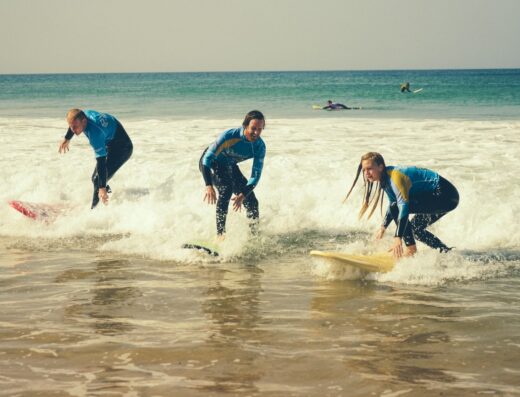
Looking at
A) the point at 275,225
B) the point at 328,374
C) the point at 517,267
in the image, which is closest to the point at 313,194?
the point at 275,225

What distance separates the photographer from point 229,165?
7.79 meters

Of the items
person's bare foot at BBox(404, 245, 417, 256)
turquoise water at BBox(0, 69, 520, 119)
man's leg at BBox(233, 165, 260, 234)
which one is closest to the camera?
person's bare foot at BBox(404, 245, 417, 256)

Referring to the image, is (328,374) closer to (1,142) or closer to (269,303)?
(269,303)

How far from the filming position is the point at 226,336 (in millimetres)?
4910

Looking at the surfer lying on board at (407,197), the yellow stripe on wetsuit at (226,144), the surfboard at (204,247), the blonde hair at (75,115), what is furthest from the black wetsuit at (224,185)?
the blonde hair at (75,115)

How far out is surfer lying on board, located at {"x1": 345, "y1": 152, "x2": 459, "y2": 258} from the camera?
20.8ft

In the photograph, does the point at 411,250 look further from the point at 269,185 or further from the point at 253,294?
the point at 269,185

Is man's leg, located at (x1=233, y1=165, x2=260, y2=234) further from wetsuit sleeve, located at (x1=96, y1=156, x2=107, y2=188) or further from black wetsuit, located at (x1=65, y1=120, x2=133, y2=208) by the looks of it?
black wetsuit, located at (x1=65, y1=120, x2=133, y2=208)

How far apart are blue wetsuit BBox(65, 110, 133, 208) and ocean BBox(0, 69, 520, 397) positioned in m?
0.69

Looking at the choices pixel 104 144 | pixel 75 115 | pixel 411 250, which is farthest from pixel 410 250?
pixel 75 115

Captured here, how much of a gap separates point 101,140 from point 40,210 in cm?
160

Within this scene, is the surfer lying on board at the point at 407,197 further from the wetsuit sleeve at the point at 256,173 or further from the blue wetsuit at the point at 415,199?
the wetsuit sleeve at the point at 256,173

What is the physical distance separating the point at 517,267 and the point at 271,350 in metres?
3.58

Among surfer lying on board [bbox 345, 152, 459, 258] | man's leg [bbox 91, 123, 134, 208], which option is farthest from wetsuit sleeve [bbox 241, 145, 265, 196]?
man's leg [bbox 91, 123, 134, 208]
